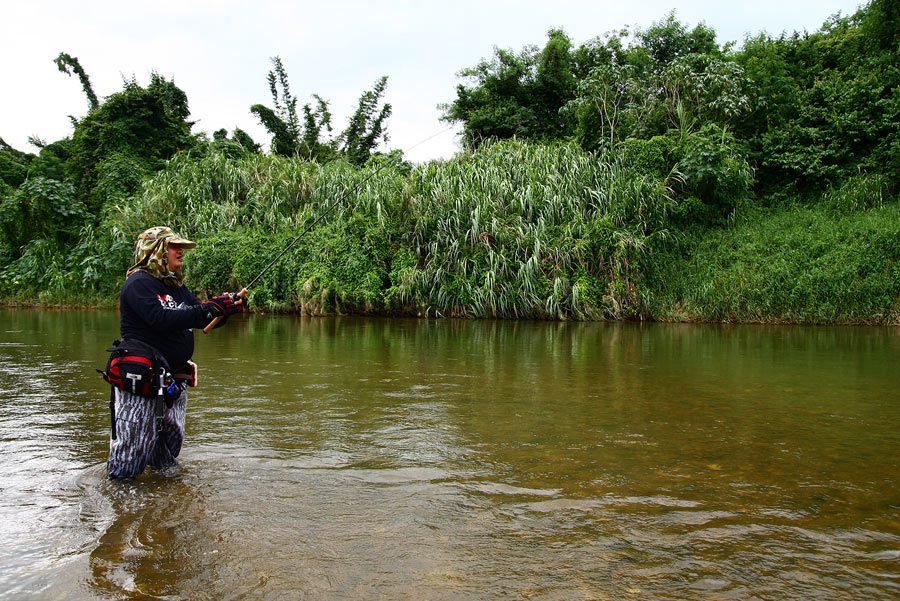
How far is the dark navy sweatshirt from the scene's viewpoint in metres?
3.58

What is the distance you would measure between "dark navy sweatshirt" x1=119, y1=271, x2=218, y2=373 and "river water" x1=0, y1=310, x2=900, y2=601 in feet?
2.44

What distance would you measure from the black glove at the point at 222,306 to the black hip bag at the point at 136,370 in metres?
0.40

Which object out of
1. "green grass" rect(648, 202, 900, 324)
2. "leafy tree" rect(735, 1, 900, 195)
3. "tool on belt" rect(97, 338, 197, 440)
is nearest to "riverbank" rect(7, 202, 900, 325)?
"green grass" rect(648, 202, 900, 324)

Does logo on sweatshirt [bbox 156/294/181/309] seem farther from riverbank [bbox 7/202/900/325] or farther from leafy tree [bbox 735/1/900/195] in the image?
leafy tree [bbox 735/1/900/195]

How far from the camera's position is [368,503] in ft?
10.5

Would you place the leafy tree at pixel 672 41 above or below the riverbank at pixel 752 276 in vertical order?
above

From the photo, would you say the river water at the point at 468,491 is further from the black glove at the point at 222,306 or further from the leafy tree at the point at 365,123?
the leafy tree at the point at 365,123

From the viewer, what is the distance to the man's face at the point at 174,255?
3750 mm

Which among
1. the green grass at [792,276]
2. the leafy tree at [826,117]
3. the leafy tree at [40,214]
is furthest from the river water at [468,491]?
the leafy tree at [40,214]

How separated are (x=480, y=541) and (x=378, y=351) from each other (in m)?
6.84

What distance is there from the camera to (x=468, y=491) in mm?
3367

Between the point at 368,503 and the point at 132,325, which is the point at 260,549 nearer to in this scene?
the point at 368,503

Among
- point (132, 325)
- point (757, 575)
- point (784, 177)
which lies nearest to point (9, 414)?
point (132, 325)

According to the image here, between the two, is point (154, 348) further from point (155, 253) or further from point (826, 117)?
point (826, 117)
